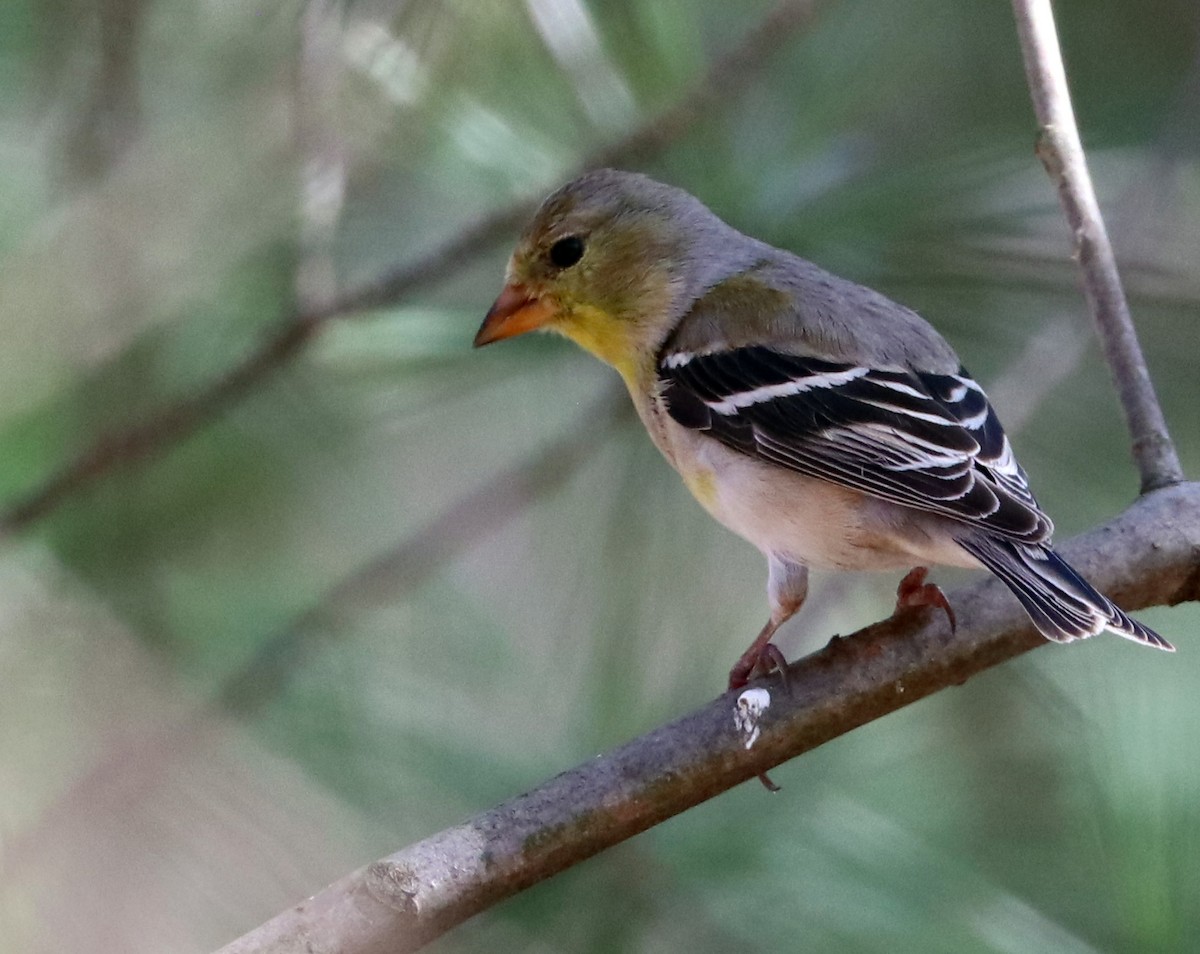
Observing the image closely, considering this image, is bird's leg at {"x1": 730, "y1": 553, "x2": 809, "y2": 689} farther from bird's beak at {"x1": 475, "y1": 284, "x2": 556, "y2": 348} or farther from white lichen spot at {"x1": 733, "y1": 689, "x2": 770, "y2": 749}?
bird's beak at {"x1": 475, "y1": 284, "x2": 556, "y2": 348}

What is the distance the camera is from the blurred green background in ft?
6.66

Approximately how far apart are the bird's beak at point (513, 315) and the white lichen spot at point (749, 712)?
0.86 meters

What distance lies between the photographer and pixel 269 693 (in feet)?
7.30

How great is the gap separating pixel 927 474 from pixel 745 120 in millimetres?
926

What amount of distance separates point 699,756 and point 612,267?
1128mm

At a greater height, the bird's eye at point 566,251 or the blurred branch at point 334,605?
the bird's eye at point 566,251

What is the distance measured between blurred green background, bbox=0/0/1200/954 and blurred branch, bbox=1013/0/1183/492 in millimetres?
329

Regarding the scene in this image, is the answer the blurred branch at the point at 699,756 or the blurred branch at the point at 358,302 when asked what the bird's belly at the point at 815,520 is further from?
the blurred branch at the point at 358,302

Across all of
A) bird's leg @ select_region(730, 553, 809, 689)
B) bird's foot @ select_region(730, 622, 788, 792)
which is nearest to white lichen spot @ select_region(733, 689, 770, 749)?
bird's foot @ select_region(730, 622, 788, 792)

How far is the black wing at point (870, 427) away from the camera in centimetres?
196

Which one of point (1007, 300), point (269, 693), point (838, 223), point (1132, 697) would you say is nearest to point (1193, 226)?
point (1007, 300)

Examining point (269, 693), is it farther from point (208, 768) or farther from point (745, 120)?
point (745, 120)

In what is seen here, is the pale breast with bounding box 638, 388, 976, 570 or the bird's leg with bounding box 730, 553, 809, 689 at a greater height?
the pale breast with bounding box 638, 388, 976, 570

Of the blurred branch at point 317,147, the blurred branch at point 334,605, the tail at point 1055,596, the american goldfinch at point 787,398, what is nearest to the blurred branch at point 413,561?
the blurred branch at point 334,605
